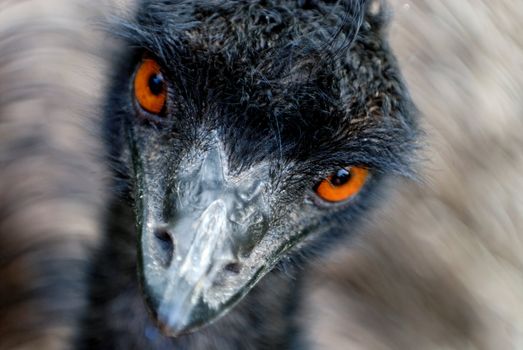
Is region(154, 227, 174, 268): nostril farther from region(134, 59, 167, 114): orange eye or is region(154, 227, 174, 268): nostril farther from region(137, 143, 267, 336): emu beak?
region(134, 59, 167, 114): orange eye

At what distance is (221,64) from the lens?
1.81 meters

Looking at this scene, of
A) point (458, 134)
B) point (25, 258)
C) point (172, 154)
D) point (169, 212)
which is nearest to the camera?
point (169, 212)

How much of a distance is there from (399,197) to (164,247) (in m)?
1.36

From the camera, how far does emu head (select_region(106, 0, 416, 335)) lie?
5.78 ft

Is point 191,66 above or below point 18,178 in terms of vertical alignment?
above

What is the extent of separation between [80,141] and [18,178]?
0.63ft

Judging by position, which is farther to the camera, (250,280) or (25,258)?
(25,258)

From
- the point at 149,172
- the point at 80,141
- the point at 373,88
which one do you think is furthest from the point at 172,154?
the point at 80,141

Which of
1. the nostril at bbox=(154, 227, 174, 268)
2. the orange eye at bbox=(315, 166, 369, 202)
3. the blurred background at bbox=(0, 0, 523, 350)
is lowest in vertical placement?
the blurred background at bbox=(0, 0, 523, 350)

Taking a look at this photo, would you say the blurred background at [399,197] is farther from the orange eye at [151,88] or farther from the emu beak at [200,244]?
the emu beak at [200,244]

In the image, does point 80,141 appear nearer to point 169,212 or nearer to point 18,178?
point 18,178

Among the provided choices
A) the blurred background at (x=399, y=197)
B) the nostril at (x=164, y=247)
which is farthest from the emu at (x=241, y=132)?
the blurred background at (x=399, y=197)

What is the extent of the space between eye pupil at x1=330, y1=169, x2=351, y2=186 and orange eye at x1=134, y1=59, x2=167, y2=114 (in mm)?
365

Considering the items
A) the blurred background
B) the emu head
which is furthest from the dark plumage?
the blurred background
